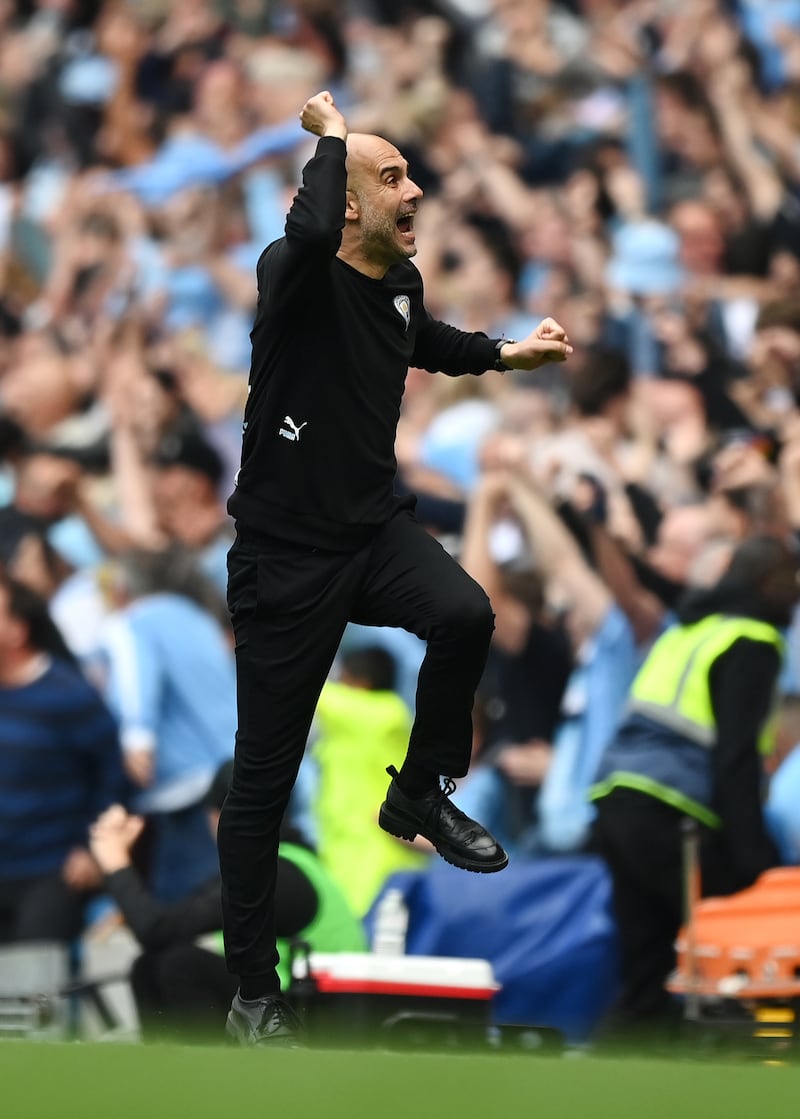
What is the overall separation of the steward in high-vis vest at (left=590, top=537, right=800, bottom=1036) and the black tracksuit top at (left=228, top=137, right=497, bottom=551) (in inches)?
78.4

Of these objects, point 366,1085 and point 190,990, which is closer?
point 366,1085

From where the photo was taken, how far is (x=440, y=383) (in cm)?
909

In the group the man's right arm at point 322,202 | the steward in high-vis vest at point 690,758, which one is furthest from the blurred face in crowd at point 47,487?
the man's right arm at point 322,202

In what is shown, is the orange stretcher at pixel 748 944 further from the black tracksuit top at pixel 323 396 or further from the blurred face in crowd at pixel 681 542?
the black tracksuit top at pixel 323 396

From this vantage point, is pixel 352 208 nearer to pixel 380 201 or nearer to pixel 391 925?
pixel 380 201

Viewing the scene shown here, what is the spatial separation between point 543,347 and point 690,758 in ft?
7.22

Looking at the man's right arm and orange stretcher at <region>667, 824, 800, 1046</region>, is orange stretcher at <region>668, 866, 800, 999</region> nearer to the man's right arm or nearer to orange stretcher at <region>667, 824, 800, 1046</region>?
orange stretcher at <region>667, 824, 800, 1046</region>

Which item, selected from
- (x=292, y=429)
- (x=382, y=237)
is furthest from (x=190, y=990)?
(x=382, y=237)

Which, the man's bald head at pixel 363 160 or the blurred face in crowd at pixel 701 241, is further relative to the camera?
the blurred face in crowd at pixel 701 241

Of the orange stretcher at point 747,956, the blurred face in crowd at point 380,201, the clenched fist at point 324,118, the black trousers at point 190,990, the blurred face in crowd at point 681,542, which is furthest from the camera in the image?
the blurred face in crowd at point 681,542

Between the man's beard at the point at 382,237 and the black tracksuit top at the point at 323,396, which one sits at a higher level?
the man's beard at the point at 382,237

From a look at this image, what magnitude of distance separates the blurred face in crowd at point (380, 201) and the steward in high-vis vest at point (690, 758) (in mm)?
2242

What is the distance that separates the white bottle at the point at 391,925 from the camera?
249 inches

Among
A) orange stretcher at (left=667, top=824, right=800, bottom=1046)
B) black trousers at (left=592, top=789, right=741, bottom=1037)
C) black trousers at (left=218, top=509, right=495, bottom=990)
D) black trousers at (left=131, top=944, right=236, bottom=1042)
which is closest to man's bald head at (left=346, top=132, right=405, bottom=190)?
black trousers at (left=218, top=509, right=495, bottom=990)
